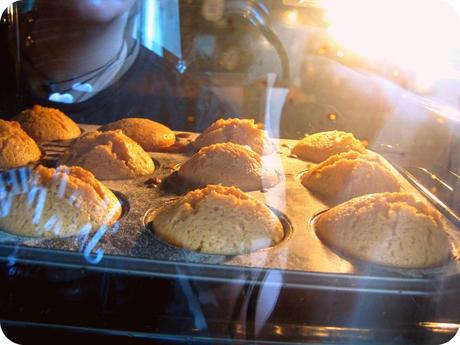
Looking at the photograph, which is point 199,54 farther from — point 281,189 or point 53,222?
point 53,222

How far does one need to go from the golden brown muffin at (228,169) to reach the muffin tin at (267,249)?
8 cm

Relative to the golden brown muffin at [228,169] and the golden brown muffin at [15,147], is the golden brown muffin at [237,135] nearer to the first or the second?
the golden brown muffin at [228,169]

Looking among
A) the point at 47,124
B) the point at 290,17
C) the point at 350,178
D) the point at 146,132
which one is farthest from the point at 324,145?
the point at 47,124

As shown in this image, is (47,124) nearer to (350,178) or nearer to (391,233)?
(350,178)

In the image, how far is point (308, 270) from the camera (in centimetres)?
152

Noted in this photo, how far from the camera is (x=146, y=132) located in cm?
276

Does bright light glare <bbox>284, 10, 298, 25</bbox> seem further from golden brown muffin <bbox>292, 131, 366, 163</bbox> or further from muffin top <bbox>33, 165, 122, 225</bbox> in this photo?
muffin top <bbox>33, 165, 122, 225</bbox>

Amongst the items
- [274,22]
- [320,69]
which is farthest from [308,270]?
[320,69]

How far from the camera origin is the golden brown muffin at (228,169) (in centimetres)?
218

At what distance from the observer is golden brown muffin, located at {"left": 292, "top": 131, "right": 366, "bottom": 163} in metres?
2.53

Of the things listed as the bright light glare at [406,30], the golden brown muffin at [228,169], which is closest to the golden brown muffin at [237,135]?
the golden brown muffin at [228,169]

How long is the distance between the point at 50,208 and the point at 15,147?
0.80 metres

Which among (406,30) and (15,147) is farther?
(15,147)

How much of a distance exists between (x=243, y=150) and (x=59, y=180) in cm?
89
